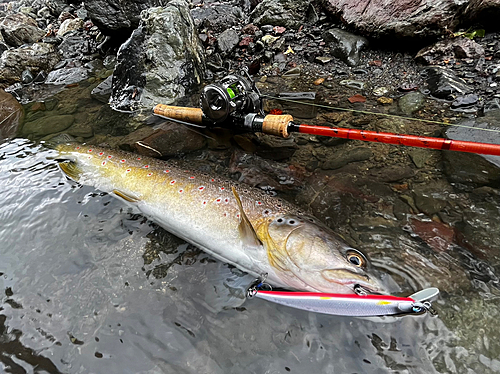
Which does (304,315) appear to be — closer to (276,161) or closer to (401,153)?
(276,161)

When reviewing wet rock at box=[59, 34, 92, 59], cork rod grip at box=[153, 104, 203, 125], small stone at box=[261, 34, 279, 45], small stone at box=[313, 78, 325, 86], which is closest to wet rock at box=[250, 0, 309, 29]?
small stone at box=[261, 34, 279, 45]

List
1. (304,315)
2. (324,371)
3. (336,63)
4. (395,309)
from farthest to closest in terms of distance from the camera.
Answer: (336,63), (304,315), (324,371), (395,309)

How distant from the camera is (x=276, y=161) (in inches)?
159

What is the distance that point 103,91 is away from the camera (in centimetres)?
670

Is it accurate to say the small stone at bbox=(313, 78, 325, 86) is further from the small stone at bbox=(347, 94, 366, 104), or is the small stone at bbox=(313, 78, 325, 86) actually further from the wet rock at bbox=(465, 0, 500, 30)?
the wet rock at bbox=(465, 0, 500, 30)

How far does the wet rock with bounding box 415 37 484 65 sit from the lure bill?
4.86m

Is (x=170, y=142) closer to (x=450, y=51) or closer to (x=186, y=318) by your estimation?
(x=186, y=318)

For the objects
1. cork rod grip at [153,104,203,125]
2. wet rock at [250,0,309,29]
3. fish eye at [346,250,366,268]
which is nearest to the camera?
fish eye at [346,250,366,268]

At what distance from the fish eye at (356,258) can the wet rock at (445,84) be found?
383 cm

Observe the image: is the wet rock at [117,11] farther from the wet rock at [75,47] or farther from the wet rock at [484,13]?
the wet rock at [484,13]

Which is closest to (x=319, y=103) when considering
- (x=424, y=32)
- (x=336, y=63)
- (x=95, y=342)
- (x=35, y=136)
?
(x=336, y=63)

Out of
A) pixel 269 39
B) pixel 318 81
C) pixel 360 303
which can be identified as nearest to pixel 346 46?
pixel 318 81

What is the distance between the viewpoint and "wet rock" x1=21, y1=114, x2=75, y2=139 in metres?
5.42

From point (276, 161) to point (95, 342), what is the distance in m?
2.80
